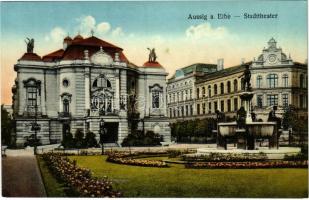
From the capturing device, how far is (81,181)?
1380 centimetres

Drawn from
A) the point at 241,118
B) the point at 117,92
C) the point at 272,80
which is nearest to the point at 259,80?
the point at 272,80

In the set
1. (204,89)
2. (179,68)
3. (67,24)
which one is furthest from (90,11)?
(204,89)

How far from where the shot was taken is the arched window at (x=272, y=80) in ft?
61.2

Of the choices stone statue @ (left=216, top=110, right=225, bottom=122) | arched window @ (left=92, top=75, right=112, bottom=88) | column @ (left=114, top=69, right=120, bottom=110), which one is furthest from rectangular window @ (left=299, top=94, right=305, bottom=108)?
arched window @ (left=92, top=75, right=112, bottom=88)

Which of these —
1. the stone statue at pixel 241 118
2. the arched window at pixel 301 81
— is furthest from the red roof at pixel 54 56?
the arched window at pixel 301 81

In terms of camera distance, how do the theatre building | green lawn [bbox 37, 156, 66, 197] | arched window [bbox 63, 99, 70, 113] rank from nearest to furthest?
green lawn [bbox 37, 156, 66, 197], the theatre building, arched window [bbox 63, 99, 70, 113]

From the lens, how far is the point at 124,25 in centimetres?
Answer: 1650

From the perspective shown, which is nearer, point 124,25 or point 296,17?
point 296,17

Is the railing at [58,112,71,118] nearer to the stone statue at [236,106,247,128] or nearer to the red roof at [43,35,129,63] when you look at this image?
the red roof at [43,35,129,63]

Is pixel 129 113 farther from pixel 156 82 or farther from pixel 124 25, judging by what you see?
pixel 124 25

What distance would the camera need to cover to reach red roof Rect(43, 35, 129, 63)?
18.0 m

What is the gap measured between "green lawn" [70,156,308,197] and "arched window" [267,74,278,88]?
14.6 ft

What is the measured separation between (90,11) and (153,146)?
20.9 ft

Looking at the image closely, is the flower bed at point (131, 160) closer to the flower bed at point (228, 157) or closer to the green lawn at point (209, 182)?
the green lawn at point (209, 182)
